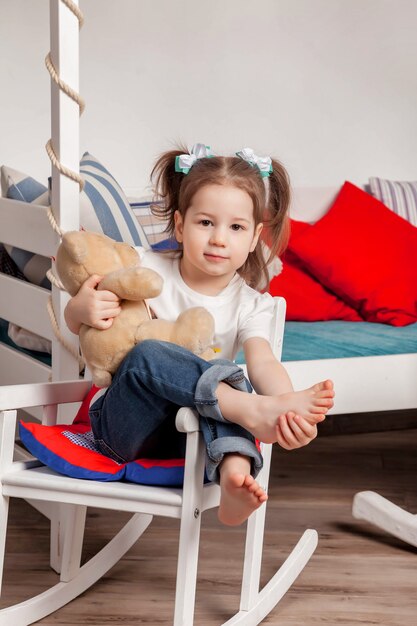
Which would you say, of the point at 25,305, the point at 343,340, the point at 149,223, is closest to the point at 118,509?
the point at 25,305

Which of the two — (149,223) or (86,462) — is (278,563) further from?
(149,223)

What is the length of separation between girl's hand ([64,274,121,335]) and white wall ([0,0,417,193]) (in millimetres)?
1412

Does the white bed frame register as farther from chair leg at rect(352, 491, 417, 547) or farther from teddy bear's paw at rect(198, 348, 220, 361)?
teddy bear's paw at rect(198, 348, 220, 361)

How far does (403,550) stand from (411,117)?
1.65 m

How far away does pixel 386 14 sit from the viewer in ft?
9.74

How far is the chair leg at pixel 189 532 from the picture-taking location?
130 cm

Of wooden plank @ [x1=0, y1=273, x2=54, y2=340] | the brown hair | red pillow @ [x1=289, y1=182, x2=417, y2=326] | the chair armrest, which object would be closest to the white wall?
red pillow @ [x1=289, y1=182, x2=417, y2=326]

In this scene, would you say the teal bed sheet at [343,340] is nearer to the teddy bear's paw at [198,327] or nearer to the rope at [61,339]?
the rope at [61,339]

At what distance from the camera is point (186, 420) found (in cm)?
130

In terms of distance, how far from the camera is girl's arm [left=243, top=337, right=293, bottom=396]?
54.6 inches

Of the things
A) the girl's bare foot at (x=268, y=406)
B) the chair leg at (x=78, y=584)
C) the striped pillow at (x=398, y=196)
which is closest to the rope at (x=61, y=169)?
the chair leg at (x=78, y=584)

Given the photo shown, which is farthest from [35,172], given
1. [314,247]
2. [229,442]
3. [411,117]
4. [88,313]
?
[229,442]

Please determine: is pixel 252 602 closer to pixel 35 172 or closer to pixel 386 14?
pixel 35 172

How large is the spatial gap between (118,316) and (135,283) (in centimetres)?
7
